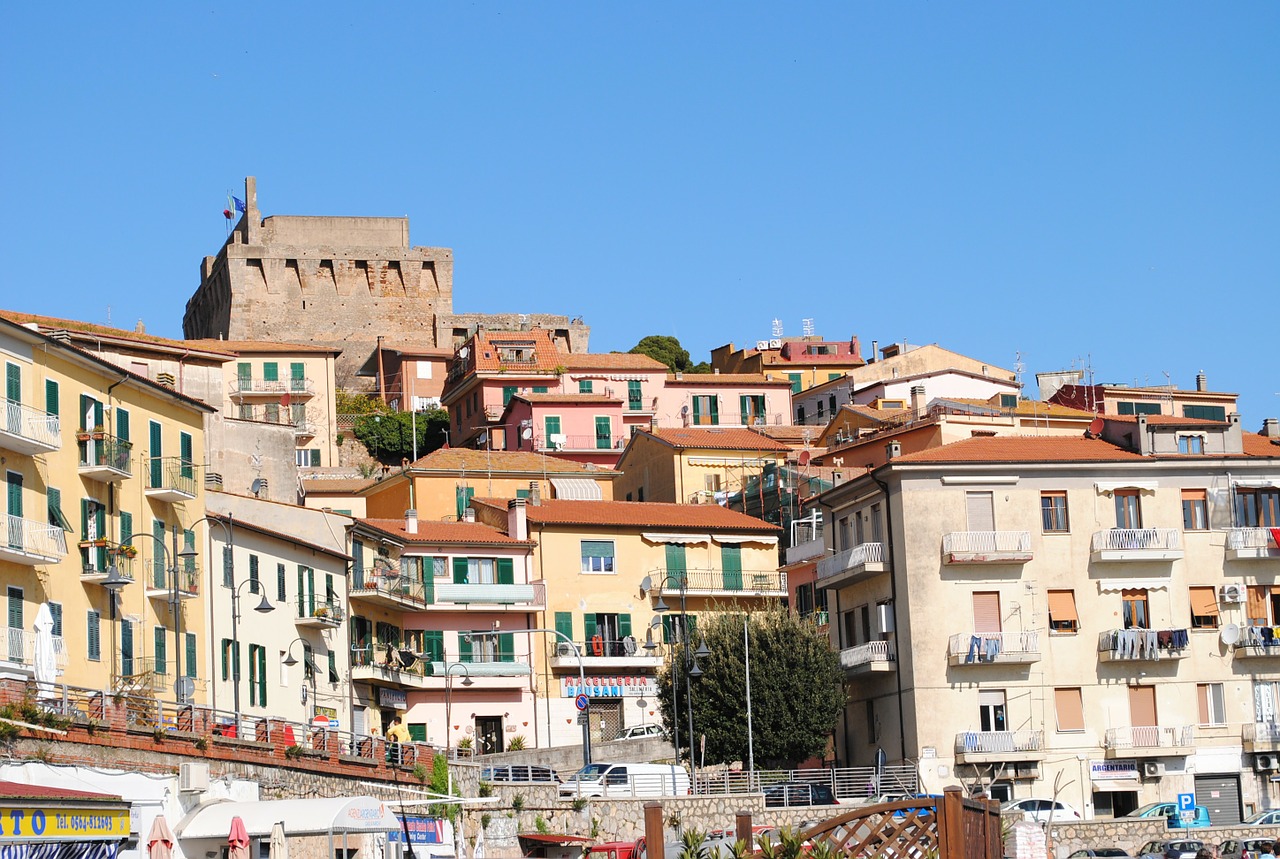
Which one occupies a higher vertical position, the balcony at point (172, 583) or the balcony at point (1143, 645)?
the balcony at point (172, 583)

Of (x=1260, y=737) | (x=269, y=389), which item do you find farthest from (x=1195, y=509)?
(x=269, y=389)

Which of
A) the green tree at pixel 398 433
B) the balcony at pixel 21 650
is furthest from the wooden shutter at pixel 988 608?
the green tree at pixel 398 433

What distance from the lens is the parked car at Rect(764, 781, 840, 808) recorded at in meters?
50.3

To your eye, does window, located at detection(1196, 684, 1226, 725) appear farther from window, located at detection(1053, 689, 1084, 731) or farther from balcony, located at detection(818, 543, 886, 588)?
balcony, located at detection(818, 543, 886, 588)

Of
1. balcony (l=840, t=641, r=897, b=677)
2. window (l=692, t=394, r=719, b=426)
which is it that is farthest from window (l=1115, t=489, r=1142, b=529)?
window (l=692, t=394, r=719, b=426)

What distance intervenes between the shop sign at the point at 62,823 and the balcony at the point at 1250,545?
39480 millimetres

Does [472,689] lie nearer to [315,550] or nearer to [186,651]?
[315,550]

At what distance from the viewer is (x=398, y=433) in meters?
109

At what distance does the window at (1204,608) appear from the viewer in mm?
58656

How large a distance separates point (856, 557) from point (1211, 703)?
10803 mm

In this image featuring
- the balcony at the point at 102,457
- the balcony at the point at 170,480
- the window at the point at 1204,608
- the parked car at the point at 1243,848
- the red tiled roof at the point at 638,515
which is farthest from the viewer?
the red tiled roof at the point at 638,515

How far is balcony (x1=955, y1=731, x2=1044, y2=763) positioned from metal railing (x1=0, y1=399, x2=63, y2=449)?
25.1 meters

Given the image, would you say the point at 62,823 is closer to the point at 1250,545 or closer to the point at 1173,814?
the point at 1173,814

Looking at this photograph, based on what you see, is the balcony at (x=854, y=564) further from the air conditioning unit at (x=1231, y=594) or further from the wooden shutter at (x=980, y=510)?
the air conditioning unit at (x=1231, y=594)
